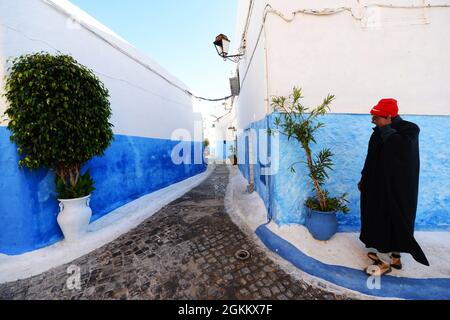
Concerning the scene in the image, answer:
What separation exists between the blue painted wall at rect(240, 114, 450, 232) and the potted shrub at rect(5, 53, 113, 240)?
3.80m

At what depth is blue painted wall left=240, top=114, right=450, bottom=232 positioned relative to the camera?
11.7ft

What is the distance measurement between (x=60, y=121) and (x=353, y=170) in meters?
5.41

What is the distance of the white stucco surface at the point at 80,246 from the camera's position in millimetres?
2896

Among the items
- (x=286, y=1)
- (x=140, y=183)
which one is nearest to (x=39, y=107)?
(x=140, y=183)

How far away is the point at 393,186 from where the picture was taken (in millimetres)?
2354

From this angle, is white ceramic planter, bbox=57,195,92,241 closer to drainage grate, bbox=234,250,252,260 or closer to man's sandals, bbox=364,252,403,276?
drainage grate, bbox=234,250,252,260

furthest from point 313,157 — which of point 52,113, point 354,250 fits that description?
point 52,113

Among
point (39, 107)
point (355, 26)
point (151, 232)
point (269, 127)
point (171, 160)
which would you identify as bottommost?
point (151, 232)

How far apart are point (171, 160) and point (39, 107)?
5724 mm

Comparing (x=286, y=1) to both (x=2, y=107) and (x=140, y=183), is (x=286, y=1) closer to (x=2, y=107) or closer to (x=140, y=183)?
(x=2, y=107)

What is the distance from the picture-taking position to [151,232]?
4.03 meters

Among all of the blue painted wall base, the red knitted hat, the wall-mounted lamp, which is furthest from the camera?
the wall-mounted lamp

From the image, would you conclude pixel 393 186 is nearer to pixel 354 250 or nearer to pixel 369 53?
pixel 354 250

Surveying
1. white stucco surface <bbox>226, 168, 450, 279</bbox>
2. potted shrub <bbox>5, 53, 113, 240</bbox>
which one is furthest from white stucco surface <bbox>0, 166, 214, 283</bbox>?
white stucco surface <bbox>226, 168, 450, 279</bbox>
